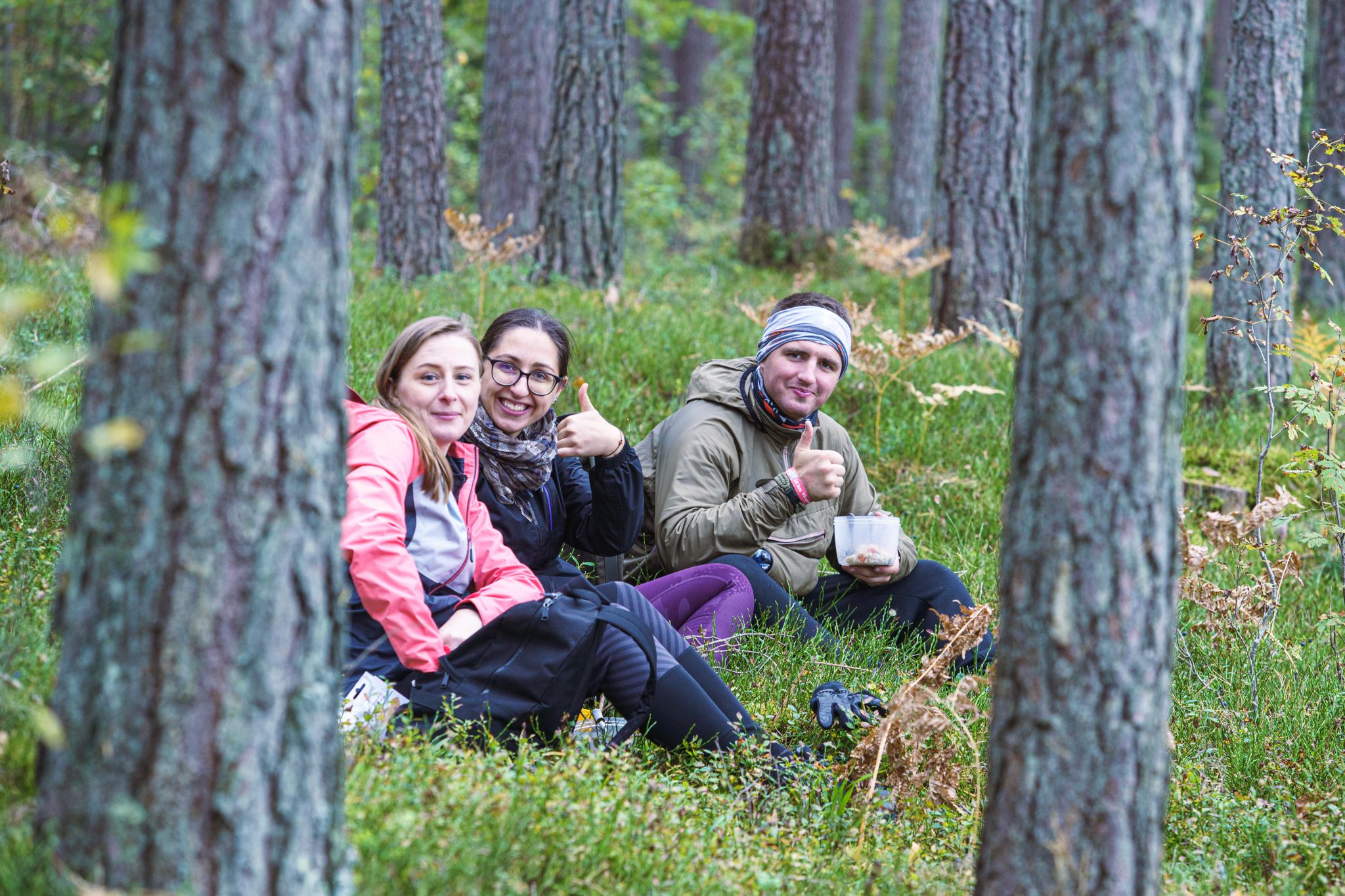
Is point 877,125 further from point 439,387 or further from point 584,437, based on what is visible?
point 439,387

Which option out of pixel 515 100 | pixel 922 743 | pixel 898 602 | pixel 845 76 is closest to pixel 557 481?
pixel 898 602

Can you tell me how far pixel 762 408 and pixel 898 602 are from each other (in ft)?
3.22

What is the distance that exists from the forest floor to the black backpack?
15cm

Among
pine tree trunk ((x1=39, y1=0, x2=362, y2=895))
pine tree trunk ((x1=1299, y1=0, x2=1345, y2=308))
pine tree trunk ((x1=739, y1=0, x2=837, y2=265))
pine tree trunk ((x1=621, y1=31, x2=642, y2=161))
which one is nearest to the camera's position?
pine tree trunk ((x1=39, y1=0, x2=362, y2=895))

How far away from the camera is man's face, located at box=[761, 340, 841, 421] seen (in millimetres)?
4172

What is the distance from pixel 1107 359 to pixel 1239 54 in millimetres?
5705

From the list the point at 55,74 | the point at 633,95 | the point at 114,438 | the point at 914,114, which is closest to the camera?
the point at 114,438

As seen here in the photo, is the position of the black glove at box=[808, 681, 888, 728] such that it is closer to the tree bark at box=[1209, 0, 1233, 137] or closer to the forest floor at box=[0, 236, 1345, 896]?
the forest floor at box=[0, 236, 1345, 896]

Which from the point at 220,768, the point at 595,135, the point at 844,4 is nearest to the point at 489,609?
the point at 220,768

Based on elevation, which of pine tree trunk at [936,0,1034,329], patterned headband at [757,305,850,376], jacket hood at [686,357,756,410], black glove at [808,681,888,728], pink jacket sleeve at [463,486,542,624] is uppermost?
pine tree trunk at [936,0,1034,329]

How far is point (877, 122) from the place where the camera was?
27609 mm

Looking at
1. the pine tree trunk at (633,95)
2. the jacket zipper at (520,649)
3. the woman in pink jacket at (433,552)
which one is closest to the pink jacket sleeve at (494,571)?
the woman in pink jacket at (433,552)

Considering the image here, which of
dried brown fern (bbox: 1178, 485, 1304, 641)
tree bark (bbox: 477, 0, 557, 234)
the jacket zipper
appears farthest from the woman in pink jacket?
tree bark (bbox: 477, 0, 557, 234)

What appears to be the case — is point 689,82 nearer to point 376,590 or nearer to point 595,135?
point 595,135
